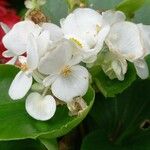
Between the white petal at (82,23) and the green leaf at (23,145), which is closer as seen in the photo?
the white petal at (82,23)

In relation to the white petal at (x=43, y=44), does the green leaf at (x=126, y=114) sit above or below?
below

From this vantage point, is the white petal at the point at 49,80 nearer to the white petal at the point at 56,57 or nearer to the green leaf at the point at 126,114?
the white petal at the point at 56,57

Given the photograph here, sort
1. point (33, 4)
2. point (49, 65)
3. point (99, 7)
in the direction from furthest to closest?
point (99, 7) < point (33, 4) < point (49, 65)

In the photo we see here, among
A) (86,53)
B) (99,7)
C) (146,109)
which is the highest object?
(86,53)

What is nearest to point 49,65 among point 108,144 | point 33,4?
point 33,4

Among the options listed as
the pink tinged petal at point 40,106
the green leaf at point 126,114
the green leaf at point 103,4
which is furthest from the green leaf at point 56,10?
the pink tinged petal at point 40,106

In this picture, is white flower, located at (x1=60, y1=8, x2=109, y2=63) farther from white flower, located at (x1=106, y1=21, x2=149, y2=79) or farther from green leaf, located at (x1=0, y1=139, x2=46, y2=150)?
green leaf, located at (x1=0, y1=139, x2=46, y2=150)

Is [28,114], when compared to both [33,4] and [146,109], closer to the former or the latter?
[33,4]

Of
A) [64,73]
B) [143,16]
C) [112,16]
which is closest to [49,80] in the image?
[64,73]

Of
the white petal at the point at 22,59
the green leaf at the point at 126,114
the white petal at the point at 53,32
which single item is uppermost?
the white petal at the point at 53,32
